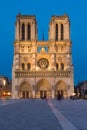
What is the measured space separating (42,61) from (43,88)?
8.30 meters

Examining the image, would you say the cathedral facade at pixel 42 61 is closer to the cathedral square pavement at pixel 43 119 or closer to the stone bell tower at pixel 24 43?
the stone bell tower at pixel 24 43

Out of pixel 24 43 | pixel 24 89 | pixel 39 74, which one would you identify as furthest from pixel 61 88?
pixel 24 43

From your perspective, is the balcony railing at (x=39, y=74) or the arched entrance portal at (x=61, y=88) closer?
the balcony railing at (x=39, y=74)

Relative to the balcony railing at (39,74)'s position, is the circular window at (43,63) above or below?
above

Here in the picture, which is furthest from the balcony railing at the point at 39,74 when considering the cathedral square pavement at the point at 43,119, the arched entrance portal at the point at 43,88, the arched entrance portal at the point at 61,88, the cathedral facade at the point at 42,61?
the cathedral square pavement at the point at 43,119

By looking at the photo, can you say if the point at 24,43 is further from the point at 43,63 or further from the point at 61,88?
the point at 61,88

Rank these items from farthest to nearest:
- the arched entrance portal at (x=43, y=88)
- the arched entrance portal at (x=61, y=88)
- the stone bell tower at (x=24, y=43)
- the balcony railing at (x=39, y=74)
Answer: the stone bell tower at (x=24, y=43) < the arched entrance portal at (x=43, y=88) < the arched entrance portal at (x=61, y=88) < the balcony railing at (x=39, y=74)

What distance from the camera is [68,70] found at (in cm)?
11244

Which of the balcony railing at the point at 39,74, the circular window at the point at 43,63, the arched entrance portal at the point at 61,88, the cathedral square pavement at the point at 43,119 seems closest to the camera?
the cathedral square pavement at the point at 43,119

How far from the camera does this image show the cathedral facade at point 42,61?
113312mm

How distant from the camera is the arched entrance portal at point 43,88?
4516 inches

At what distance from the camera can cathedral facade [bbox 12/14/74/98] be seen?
11331cm

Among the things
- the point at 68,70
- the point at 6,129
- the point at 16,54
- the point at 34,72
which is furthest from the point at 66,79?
the point at 6,129

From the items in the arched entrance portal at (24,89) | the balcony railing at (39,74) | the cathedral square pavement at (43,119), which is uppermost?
the balcony railing at (39,74)
